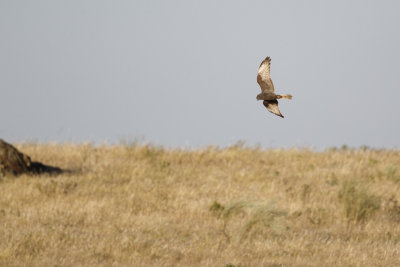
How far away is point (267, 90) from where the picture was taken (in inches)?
211

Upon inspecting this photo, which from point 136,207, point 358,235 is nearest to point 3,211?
point 136,207

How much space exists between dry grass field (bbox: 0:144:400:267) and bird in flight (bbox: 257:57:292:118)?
2782mm

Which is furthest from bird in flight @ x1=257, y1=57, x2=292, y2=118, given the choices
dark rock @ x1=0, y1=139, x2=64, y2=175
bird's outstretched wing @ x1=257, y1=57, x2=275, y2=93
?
dark rock @ x1=0, y1=139, x2=64, y2=175

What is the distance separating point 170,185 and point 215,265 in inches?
223

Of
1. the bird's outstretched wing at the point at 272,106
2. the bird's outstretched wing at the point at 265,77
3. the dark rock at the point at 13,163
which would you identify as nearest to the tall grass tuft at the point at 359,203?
the bird's outstretched wing at the point at 265,77

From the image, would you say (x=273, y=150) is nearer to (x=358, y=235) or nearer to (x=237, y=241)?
(x=358, y=235)

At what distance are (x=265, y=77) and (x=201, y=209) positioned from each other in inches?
222

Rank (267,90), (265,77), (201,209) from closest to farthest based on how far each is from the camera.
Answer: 1. (267,90)
2. (265,77)
3. (201,209)

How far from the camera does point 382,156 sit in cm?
1723

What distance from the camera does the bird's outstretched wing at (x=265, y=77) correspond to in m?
5.41

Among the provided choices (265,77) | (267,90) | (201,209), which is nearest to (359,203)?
Result: (201,209)

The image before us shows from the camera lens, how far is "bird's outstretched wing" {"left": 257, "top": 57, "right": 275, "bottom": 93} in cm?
541

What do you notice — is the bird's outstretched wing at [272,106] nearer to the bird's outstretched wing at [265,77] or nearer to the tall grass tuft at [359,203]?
the bird's outstretched wing at [265,77]

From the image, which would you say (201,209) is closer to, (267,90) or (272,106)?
(267,90)
